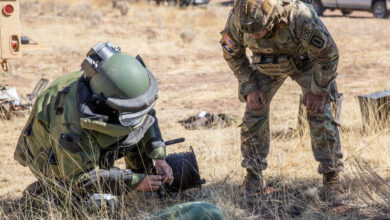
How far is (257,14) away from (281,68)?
57 cm

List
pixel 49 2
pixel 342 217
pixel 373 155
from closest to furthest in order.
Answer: pixel 342 217, pixel 373 155, pixel 49 2

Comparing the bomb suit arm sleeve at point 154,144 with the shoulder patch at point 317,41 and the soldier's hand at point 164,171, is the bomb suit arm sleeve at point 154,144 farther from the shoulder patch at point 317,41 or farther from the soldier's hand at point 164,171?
the shoulder patch at point 317,41

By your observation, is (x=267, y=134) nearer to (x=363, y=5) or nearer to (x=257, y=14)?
(x=257, y=14)

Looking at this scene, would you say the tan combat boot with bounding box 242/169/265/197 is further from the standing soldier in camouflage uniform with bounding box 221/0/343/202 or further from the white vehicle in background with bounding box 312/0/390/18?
the white vehicle in background with bounding box 312/0/390/18

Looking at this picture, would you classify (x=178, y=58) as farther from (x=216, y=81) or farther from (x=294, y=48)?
(x=294, y=48)

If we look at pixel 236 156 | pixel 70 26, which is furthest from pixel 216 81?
pixel 70 26

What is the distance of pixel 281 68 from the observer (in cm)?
408

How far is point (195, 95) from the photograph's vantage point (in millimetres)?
9445

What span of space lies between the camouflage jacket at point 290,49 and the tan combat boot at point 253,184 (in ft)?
2.38

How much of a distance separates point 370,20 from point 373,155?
1535cm

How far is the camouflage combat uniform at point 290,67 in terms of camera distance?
3.84 metres

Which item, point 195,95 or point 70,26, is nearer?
point 195,95

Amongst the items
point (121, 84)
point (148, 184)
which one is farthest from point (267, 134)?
point (121, 84)

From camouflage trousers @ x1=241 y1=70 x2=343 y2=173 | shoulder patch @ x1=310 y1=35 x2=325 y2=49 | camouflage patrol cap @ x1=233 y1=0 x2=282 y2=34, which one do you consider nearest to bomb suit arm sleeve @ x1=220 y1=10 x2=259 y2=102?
camouflage trousers @ x1=241 y1=70 x2=343 y2=173
